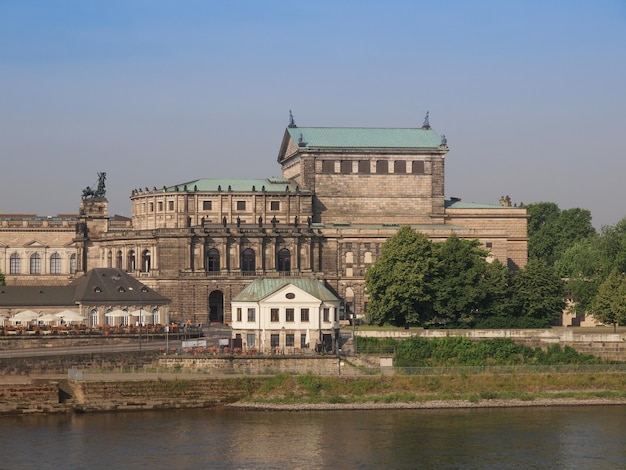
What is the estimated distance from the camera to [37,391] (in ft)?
308

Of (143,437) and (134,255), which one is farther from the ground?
(134,255)

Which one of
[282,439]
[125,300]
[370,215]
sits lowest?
[282,439]

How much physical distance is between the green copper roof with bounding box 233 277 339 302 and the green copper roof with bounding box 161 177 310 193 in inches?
1836

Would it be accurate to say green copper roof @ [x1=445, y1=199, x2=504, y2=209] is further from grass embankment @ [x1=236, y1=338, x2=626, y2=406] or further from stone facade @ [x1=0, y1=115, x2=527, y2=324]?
grass embankment @ [x1=236, y1=338, x2=626, y2=406]

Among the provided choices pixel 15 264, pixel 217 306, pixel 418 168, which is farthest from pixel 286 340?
pixel 15 264

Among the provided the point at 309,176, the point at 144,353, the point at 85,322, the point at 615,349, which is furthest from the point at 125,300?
the point at 615,349

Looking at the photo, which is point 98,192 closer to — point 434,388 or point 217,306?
point 217,306

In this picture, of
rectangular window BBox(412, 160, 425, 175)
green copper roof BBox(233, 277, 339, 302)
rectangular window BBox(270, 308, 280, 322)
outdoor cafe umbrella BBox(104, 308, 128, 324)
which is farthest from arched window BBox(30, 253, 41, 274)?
rectangular window BBox(270, 308, 280, 322)

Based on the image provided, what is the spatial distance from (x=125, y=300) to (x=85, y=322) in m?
4.60

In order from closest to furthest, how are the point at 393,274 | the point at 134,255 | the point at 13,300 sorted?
the point at 393,274 → the point at 13,300 → the point at 134,255

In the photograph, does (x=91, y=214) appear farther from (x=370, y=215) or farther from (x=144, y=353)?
(x=144, y=353)

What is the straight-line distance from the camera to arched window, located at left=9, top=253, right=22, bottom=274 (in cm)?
17350

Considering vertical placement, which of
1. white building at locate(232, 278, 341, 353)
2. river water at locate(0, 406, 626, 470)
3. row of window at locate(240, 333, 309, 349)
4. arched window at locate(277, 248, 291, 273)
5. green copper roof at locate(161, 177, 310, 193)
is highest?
green copper roof at locate(161, 177, 310, 193)

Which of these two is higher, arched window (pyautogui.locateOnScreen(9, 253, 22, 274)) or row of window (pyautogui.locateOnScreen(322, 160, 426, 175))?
row of window (pyautogui.locateOnScreen(322, 160, 426, 175))
